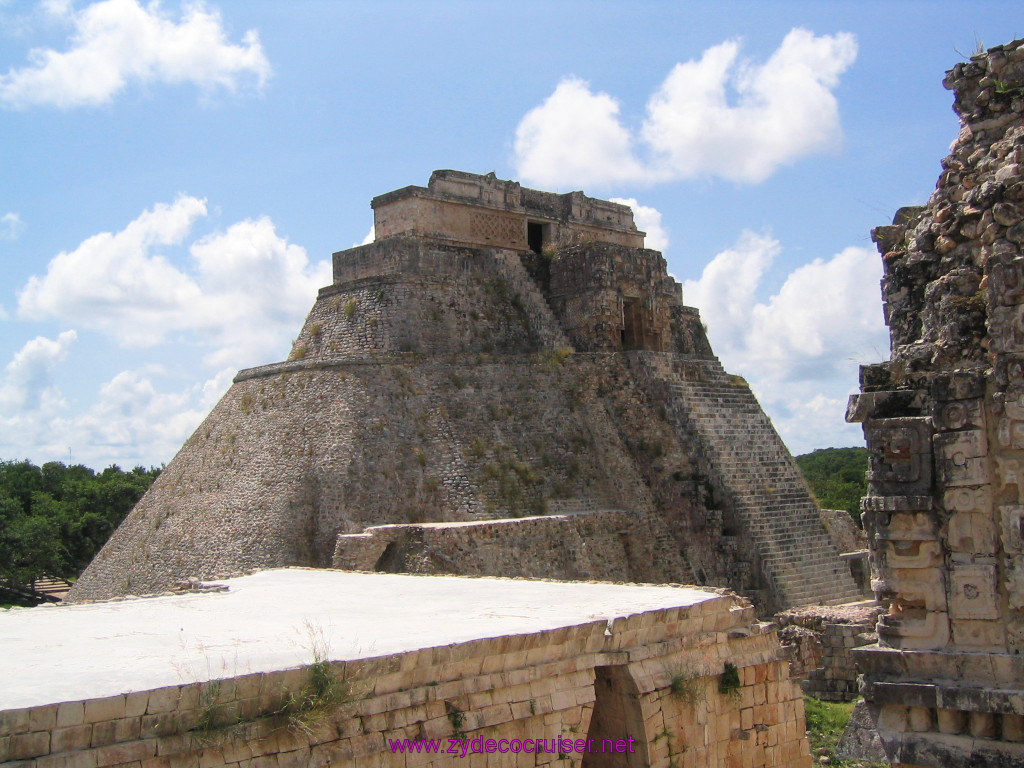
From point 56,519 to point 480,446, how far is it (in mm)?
21519

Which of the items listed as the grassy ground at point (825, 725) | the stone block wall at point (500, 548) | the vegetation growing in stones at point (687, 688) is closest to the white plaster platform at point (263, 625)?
the vegetation growing in stones at point (687, 688)

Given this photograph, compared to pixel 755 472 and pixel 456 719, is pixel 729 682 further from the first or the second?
pixel 755 472

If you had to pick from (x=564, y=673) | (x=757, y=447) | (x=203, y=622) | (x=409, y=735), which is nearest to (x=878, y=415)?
(x=564, y=673)

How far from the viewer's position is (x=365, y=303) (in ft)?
72.4

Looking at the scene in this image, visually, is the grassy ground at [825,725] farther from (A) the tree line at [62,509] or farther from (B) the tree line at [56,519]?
(B) the tree line at [56,519]

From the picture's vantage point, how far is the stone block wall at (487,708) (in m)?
5.13

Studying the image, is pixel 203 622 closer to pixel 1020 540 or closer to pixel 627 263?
pixel 1020 540

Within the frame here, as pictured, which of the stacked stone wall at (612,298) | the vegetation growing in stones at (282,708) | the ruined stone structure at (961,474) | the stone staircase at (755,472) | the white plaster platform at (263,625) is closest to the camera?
the ruined stone structure at (961,474)

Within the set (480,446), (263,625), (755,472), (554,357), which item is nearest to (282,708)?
(263,625)

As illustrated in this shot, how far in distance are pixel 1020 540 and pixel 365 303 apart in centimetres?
1796

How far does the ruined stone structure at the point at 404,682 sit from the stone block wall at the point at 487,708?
0.01 m

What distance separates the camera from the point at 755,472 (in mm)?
20375

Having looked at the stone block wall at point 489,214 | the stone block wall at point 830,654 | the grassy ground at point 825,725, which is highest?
the stone block wall at point 489,214

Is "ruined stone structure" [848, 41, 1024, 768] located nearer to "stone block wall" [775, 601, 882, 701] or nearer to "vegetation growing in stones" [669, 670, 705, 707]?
"vegetation growing in stones" [669, 670, 705, 707]
